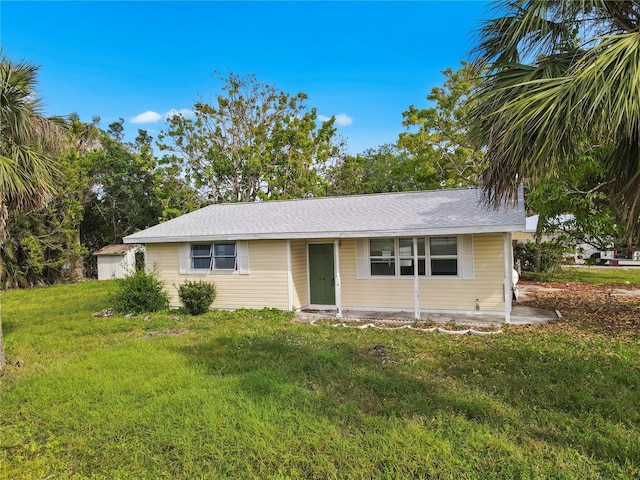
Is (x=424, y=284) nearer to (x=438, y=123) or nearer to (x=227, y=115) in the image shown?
(x=438, y=123)

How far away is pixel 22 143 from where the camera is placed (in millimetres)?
7297

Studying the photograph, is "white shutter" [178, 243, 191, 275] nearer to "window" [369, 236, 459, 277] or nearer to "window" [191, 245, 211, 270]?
"window" [191, 245, 211, 270]

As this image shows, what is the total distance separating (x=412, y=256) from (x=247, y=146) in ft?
53.7

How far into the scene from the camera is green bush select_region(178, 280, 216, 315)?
11.3 meters

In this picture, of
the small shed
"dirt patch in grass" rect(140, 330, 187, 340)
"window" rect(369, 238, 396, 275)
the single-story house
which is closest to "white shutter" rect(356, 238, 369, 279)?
the single-story house

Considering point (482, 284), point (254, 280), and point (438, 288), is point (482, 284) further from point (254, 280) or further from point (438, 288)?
point (254, 280)

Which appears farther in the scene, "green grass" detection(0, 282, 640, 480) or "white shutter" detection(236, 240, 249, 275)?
"white shutter" detection(236, 240, 249, 275)

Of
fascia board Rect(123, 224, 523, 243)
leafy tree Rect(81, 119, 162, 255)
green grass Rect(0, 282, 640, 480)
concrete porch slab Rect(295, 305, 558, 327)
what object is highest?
leafy tree Rect(81, 119, 162, 255)

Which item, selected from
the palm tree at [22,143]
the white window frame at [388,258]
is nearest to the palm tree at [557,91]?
the white window frame at [388,258]

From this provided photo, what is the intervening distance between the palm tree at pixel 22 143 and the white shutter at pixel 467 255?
9.49 meters

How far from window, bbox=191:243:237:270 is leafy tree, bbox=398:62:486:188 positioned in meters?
13.6

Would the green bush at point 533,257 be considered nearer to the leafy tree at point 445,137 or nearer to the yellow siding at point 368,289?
the leafy tree at point 445,137

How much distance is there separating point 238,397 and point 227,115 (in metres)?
21.9

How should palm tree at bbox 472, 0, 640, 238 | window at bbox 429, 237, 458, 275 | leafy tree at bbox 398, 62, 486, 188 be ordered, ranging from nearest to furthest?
palm tree at bbox 472, 0, 640, 238
window at bbox 429, 237, 458, 275
leafy tree at bbox 398, 62, 486, 188
